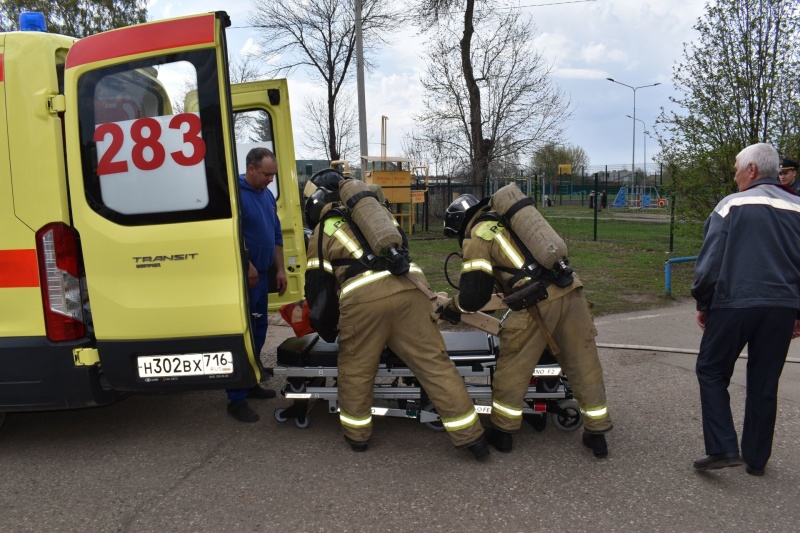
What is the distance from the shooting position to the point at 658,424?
162 inches

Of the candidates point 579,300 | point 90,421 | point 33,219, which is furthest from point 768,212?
point 90,421

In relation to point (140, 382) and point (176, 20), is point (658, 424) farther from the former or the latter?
point (176, 20)

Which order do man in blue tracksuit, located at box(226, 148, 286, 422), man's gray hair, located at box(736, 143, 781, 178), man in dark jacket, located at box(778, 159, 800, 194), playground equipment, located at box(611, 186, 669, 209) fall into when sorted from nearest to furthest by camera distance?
man's gray hair, located at box(736, 143, 781, 178)
man in blue tracksuit, located at box(226, 148, 286, 422)
man in dark jacket, located at box(778, 159, 800, 194)
playground equipment, located at box(611, 186, 669, 209)

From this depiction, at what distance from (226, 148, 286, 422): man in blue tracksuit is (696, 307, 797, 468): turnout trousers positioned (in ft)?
8.99

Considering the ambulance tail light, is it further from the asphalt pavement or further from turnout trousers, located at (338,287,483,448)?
turnout trousers, located at (338,287,483,448)

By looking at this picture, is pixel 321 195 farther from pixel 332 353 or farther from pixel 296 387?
pixel 296 387

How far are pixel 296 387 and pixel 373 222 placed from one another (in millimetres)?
1220

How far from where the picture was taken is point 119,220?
342 centimetres

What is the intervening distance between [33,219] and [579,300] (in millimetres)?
3031

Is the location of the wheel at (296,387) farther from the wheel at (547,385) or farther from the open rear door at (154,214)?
the wheel at (547,385)

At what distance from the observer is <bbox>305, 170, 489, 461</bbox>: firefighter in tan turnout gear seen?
3.65 metres

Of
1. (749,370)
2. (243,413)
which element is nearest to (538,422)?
(749,370)

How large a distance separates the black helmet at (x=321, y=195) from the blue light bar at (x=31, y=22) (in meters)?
1.86

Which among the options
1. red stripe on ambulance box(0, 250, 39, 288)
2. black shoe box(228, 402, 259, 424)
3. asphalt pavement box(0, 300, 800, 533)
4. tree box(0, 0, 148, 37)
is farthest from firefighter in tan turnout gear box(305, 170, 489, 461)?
tree box(0, 0, 148, 37)
